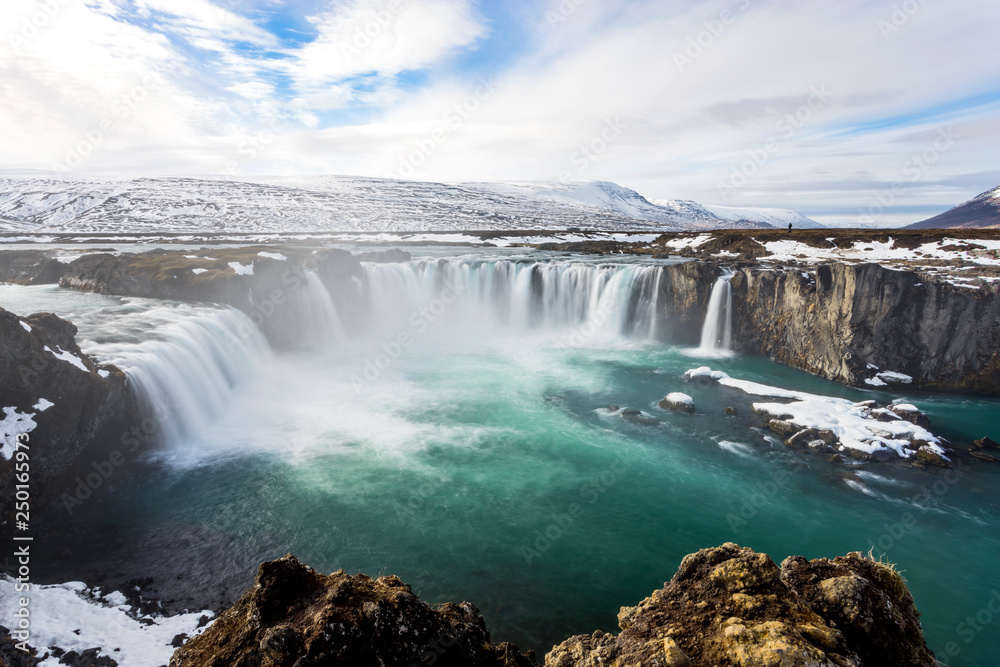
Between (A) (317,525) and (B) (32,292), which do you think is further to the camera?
(B) (32,292)

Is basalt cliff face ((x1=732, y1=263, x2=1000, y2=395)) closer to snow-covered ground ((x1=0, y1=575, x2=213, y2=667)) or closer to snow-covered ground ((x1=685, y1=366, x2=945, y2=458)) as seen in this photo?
snow-covered ground ((x1=685, y1=366, x2=945, y2=458))

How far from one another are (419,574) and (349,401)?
13.4m

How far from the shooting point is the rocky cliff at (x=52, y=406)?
13.1m

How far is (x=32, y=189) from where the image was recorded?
149500mm

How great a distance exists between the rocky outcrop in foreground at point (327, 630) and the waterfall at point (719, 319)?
32.1 metres

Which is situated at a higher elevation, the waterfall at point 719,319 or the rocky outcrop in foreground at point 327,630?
the rocky outcrop in foreground at point 327,630

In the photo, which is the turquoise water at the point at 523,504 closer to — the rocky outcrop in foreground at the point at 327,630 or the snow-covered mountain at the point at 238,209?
the rocky outcrop in foreground at the point at 327,630

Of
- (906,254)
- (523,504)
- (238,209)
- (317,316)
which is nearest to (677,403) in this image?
(523,504)

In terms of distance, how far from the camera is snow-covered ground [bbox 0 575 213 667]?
351 inches

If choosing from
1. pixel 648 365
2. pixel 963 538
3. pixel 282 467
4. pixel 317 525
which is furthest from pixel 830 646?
pixel 648 365

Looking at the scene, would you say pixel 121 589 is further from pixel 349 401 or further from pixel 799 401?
pixel 799 401

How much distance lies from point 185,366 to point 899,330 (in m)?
37.0

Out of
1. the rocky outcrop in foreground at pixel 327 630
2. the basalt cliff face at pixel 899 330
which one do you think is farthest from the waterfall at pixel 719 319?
the rocky outcrop in foreground at pixel 327 630

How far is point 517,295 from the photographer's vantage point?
139 ft
